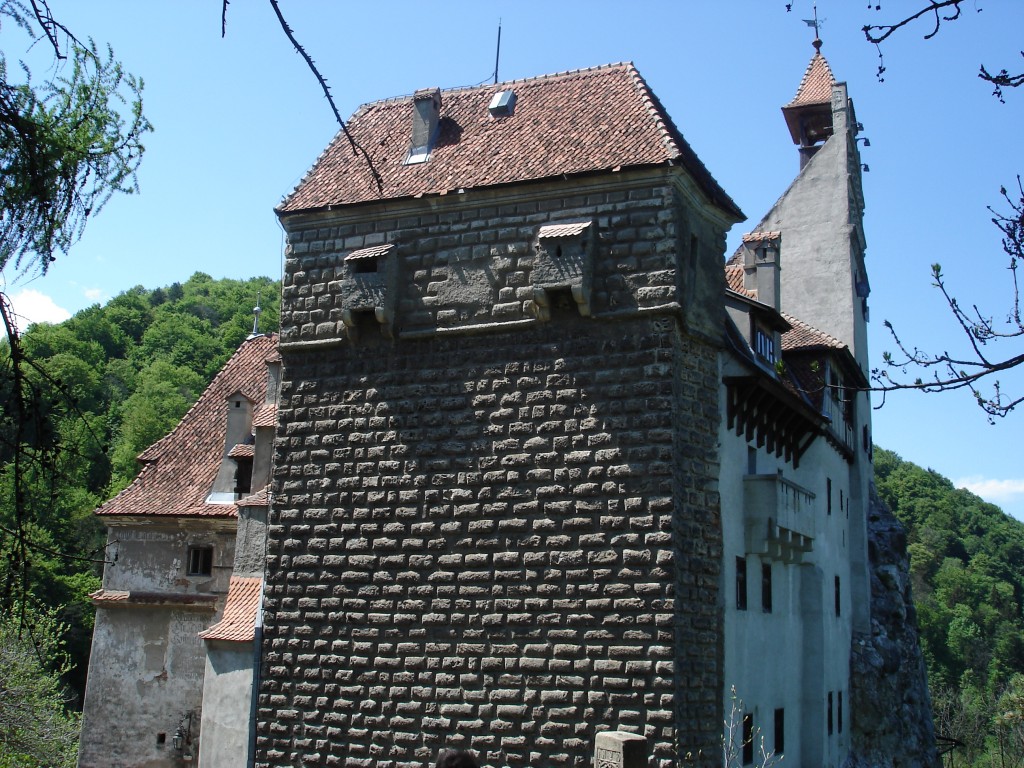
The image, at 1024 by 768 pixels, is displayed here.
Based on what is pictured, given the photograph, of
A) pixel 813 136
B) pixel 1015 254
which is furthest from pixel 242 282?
pixel 1015 254

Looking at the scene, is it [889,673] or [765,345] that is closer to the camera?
[765,345]

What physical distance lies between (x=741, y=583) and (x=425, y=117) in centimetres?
943

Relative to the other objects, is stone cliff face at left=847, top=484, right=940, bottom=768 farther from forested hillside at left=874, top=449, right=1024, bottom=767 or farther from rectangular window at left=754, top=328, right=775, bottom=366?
forested hillside at left=874, top=449, right=1024, bottom=767

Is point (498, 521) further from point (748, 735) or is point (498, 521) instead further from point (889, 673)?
point (889, 673)

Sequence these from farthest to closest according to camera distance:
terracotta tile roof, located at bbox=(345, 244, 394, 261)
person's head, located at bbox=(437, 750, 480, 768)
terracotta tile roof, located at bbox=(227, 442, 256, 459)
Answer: terracotta tile roof, located at bbox=(227, 442, 256, 459), terracotta tile roof, located at bbox=(345, 244, 394, 261), person's head, located at bbox=(437, 750, 480, 768)

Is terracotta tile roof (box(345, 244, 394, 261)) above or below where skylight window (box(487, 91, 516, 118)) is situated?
below

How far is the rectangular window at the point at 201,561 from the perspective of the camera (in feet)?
78.6

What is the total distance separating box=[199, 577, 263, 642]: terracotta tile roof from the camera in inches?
746

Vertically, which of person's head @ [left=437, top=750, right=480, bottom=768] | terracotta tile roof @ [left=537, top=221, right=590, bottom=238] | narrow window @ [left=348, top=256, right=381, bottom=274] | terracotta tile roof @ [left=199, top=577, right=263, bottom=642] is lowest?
person's head @ [left=437, top=750, right=480, bottom=768]

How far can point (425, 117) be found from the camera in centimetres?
1805

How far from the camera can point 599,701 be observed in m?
13.7

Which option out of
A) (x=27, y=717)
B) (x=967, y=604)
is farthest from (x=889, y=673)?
(x=967, y=604)

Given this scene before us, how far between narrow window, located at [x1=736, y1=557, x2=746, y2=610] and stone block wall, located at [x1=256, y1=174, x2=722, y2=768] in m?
2.05

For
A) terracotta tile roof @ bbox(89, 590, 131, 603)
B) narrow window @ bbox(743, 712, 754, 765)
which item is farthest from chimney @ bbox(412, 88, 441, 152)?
terracotta tile roof @ bbox(89, 590, 131, 603)
